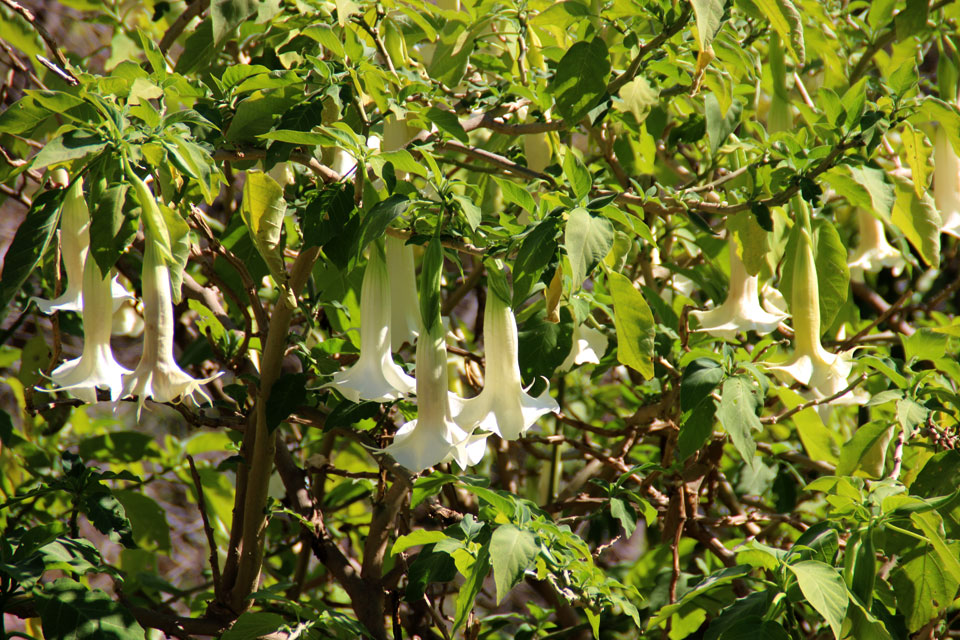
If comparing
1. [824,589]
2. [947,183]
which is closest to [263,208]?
[824,589]

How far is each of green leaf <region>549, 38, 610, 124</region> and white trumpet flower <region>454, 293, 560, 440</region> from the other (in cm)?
25

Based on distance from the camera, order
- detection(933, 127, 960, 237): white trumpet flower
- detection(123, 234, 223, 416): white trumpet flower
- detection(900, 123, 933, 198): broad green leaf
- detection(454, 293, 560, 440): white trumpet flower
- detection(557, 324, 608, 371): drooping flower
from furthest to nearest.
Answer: detection(933, 127, 960, 237): white trumpet flower, detection(557, 324, 608, 371): drooping flower, detection(900, 123, 933, 198): broad green leaf, detection(454, 293, 560, 440): white trumpet flower, detection(123, 234, 223, 416): white trumpet flower

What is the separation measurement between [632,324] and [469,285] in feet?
2.27

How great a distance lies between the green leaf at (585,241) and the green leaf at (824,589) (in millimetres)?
398

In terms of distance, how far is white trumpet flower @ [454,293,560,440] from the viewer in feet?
3.49

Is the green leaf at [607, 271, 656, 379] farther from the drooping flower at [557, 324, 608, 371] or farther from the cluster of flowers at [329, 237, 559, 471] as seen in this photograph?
the drooping flower at [557, 324, 608, 371]

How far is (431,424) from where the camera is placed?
3.46 feet

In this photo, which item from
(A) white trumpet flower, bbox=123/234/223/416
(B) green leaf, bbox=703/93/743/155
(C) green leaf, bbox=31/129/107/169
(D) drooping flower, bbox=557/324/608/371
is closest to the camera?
(C) green leaf, bbox=31/129/107/169

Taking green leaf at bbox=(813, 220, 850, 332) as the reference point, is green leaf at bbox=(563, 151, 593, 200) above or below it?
above

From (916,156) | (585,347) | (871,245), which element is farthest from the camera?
(871,245)

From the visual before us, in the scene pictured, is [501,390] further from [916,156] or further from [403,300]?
[916,156]

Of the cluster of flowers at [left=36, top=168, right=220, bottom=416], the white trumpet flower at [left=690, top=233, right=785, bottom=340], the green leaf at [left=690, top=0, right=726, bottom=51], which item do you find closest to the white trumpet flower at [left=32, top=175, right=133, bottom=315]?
the cluster of flowers at [left=36, top=168, right=220, bottom=416]

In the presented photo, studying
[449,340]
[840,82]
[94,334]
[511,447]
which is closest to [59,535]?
[94,334]

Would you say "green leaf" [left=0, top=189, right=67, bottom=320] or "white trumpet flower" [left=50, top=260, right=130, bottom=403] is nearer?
"green leaf" [left=0, top=189, right=67, bottom=320]
